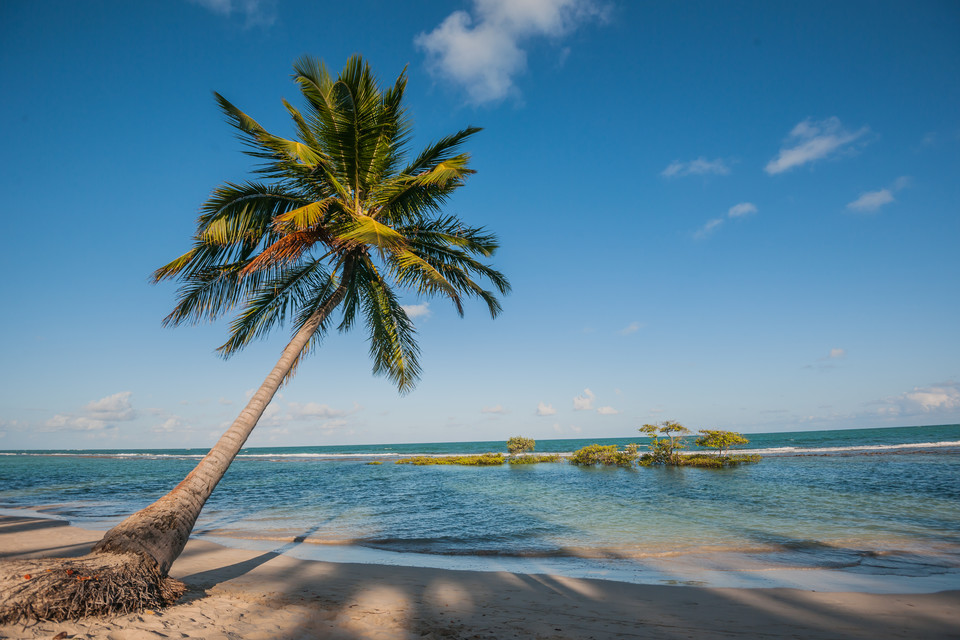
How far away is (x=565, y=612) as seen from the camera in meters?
5.88

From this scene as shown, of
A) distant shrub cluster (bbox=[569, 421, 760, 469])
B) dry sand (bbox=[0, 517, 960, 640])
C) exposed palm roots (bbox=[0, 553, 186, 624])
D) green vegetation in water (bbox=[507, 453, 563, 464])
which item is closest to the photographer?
exposed palm roots (bbox=[0, 553, 186, 624])

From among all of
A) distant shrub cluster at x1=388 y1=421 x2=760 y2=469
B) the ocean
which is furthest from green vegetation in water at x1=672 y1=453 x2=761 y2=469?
the ocean

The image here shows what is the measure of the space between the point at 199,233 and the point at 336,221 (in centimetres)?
239

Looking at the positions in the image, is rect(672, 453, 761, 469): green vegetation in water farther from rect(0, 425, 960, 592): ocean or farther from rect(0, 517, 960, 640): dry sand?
rect(0, 517, 960, 640): dry sand

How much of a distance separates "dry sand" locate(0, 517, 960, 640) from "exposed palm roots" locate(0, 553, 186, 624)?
5.9 inches

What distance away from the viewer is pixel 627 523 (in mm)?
13227

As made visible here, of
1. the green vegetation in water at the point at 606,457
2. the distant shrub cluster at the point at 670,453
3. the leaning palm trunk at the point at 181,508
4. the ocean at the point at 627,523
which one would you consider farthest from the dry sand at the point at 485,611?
the green vegetation in water at the point at 606,457

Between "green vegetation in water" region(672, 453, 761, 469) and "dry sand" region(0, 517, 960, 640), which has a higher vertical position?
"dry sand" region(0, 517, 960, 640)

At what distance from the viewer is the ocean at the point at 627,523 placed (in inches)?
344

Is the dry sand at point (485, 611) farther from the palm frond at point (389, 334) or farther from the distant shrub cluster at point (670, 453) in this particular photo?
the distant shrub cluster at point (670, 453)

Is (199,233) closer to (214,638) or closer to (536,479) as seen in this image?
(214,638)

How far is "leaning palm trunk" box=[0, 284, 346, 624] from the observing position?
3.99 meters

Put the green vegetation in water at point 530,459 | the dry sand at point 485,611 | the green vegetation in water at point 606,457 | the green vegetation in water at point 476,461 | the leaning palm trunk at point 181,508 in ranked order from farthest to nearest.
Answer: the green vegetation in water at point 476,461
the green vegetation in water at point 530,459
the green vegetation in water at point 606,457
the leaning palm trunk at point 181,508
the dry sand at point 485,611

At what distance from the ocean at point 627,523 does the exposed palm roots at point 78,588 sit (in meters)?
5.39
